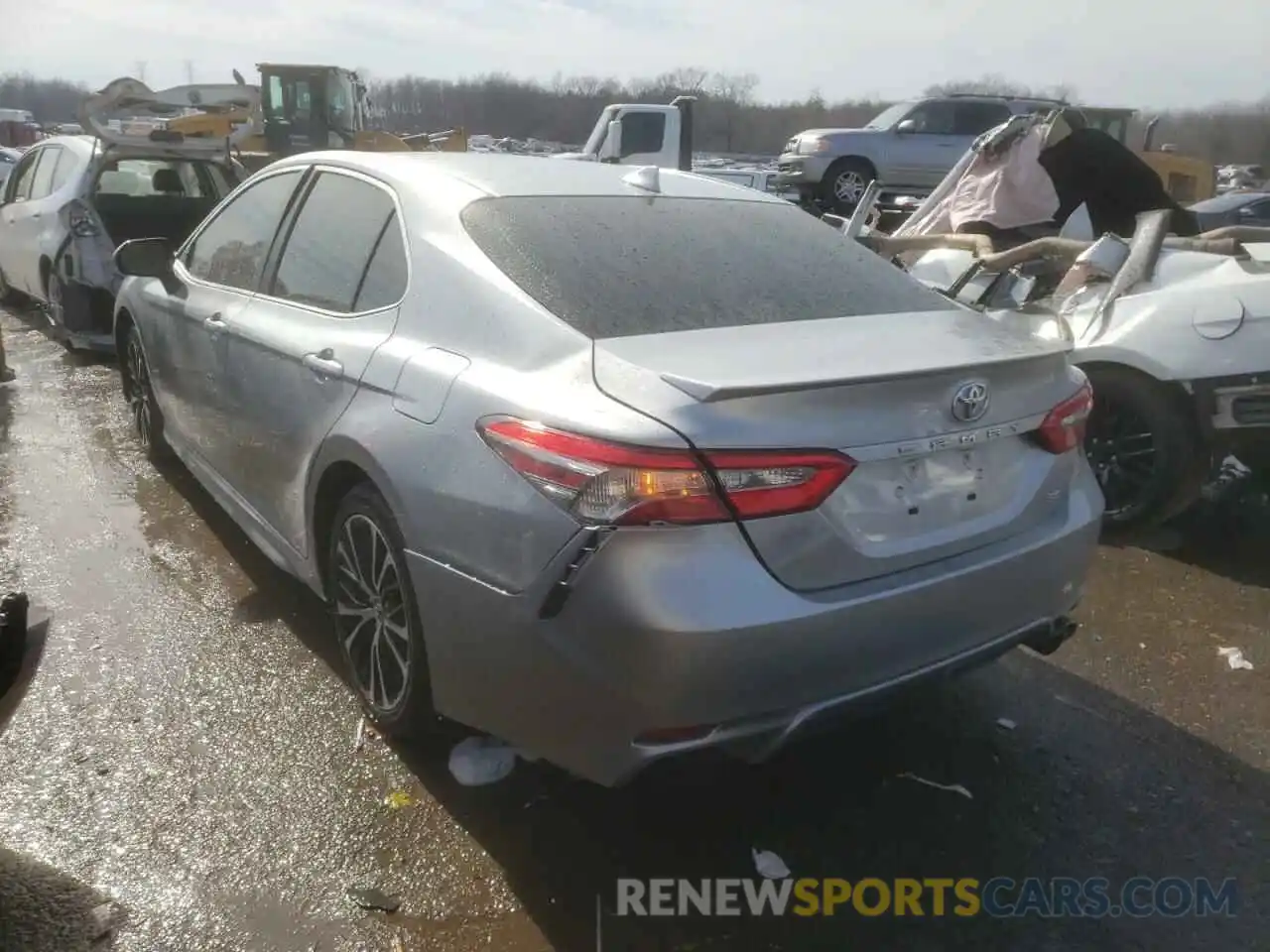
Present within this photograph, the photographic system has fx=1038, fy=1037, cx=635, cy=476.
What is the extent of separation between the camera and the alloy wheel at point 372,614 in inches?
113

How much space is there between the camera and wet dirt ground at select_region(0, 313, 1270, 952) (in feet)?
7.89

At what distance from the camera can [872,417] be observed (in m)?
2.25

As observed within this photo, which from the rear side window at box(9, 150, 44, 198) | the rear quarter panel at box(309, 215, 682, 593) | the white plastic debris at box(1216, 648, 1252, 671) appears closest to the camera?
the rear quarter panel at box(309, 215, 682, 593)

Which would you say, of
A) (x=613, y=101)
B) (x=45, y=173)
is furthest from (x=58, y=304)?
(x=613, y=101)

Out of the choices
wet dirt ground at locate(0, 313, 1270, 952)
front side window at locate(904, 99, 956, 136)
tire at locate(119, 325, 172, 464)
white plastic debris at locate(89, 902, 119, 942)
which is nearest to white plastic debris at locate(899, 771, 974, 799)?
wet dirt ground at locate(0, 313, 1270, 952)

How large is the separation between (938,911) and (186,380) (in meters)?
3.50

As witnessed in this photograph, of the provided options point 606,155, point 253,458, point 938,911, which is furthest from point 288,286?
point 606,155

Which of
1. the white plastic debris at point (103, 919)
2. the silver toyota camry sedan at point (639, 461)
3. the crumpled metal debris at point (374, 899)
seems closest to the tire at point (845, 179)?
the silver toyota camry sedan at point (639, 461)

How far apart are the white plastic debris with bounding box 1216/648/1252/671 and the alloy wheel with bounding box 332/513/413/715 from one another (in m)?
2.85

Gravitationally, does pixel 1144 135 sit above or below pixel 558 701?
above

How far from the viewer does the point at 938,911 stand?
8.06 ft

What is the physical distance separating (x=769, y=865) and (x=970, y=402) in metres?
1.24

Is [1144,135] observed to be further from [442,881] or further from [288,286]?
[442,881]

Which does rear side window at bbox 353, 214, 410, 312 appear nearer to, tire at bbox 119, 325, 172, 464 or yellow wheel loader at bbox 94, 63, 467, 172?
tire at bbox 119, 325, 172, 464
